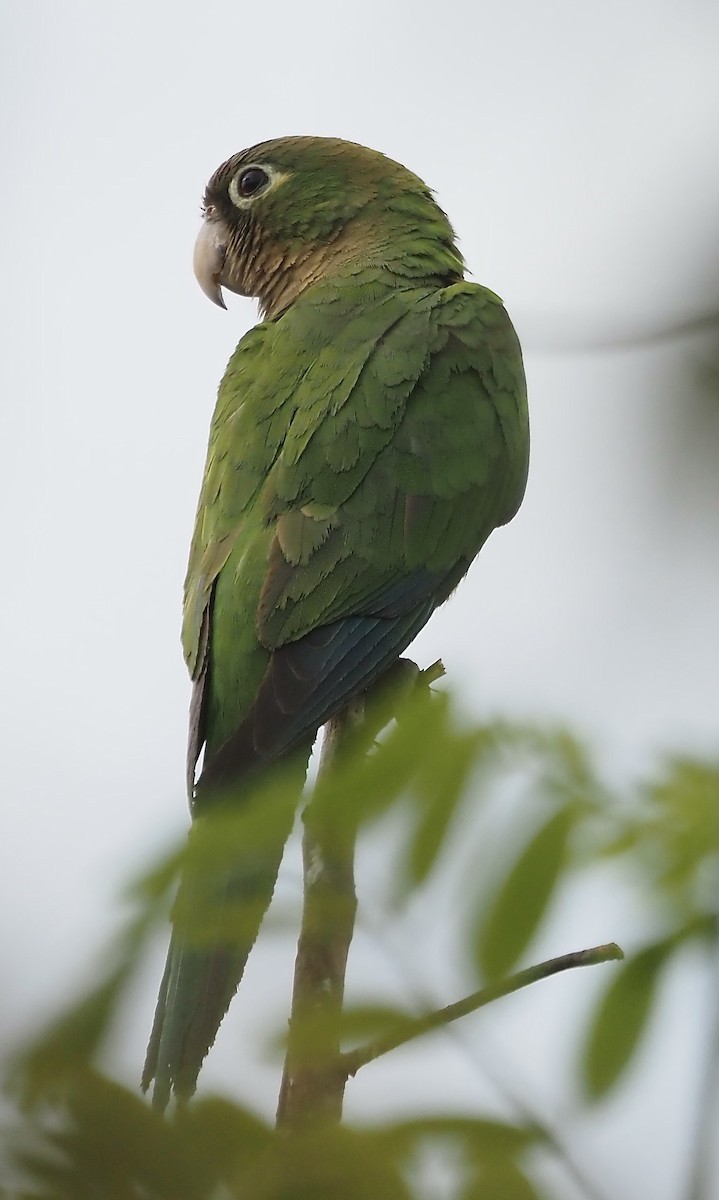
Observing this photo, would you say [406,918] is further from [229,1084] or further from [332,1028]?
[229,1084]

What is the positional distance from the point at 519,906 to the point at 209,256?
347 centimetres

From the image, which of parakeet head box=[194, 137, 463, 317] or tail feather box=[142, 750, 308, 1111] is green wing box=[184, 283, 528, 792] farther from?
tail feather box=[142, 750, 308, 1111]

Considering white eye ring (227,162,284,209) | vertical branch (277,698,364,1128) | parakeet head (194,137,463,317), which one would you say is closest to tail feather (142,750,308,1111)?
vertical branch (277,698,364,1128)

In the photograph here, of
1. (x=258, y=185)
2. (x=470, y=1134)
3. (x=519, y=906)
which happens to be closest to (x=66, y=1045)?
(x=470, y=1134)

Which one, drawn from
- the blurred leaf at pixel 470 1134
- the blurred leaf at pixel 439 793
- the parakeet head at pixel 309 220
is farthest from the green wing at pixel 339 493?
the blurred leaf at pixel 470 1134

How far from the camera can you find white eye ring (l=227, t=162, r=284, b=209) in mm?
4074

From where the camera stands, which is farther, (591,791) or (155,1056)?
(155,1056)

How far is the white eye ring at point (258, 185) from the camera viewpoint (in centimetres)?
407

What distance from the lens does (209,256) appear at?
4215 millimetres

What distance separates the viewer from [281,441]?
3088 mm

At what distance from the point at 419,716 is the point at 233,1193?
561mm

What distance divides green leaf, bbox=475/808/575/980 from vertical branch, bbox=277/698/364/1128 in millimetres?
131

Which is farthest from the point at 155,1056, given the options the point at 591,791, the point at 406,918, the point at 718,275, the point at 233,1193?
the point at 718,275

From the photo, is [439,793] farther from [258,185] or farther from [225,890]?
[258,185]
